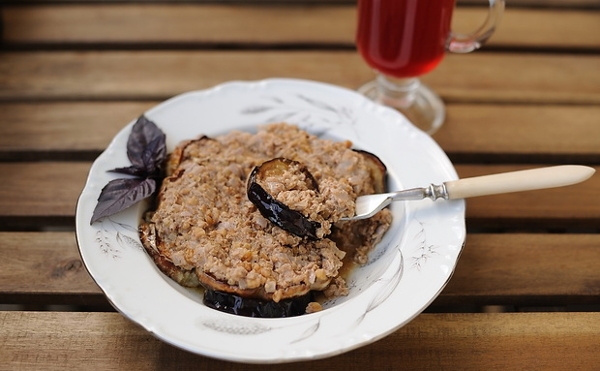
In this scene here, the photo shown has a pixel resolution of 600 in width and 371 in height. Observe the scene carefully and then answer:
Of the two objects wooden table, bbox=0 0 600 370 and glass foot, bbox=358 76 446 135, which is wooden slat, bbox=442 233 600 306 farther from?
glass foot, bbox=358 76 446 135

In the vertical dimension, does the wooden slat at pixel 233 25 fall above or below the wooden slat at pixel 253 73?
above

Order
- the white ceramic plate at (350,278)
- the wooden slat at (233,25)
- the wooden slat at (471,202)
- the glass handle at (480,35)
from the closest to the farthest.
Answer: the white ceramic plate at (350,278), the wooden slat at (471,202), the glass handle at (480,35), the wooden slat at (233,25)

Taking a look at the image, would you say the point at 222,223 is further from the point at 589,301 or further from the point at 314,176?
the point at 589,301

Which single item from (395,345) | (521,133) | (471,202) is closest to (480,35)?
(521,133)

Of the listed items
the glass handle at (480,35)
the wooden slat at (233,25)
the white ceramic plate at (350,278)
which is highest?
the glass handle at (480,35)

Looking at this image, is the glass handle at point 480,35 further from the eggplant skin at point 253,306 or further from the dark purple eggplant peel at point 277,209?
the eggplant skin at point 253,306

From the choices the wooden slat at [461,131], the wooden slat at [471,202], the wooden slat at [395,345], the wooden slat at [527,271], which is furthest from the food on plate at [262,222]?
the wooden slat at [461,131]

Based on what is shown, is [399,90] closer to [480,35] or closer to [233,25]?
[480,35]

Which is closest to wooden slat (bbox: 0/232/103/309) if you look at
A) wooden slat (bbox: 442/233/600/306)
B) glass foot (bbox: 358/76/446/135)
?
wooden slat (bbox: 442/233/600/306)

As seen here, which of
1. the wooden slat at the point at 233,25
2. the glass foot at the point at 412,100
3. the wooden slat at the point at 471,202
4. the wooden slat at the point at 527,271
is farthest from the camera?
the wooden slat at the point at 233,25
